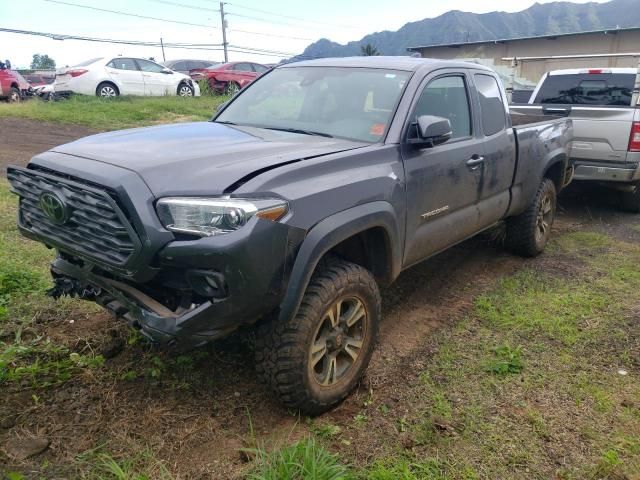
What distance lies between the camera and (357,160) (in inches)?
120

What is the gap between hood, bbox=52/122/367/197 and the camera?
2508mm

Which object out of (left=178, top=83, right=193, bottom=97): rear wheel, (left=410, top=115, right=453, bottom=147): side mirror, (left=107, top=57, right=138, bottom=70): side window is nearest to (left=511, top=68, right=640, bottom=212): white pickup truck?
(left=410, top=115, right=453, bottom=147): side mirror

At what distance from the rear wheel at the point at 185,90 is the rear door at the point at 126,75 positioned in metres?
1.52

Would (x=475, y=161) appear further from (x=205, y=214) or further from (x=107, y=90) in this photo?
(x=107, y=90)

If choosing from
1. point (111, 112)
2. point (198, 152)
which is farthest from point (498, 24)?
point (198, 152)

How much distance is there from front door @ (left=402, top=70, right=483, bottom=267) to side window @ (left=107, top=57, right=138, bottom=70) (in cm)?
1456

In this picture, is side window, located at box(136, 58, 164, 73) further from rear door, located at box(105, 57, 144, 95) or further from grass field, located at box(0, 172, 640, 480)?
grass field, located at box(0, 172, 640, 480)

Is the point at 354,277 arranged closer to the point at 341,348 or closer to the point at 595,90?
the point at 341,348

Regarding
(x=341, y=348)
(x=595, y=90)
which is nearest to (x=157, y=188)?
(x=341, y=348)

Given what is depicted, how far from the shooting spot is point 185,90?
732 inches

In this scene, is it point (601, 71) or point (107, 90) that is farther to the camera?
point (107, 90)

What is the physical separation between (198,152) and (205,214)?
0.57 metres

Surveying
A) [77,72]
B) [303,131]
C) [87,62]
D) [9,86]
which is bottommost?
[303,131]

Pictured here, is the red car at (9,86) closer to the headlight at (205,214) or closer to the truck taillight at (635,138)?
the truck taillight at (635,138)
